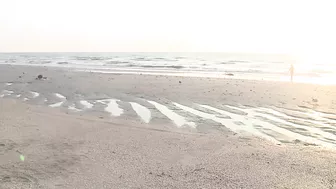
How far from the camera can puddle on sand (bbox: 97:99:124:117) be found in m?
10.1

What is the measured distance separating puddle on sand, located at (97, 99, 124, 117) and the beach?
0.11 feet

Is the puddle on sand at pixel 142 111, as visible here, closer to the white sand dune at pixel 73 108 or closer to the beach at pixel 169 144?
the beach at pixel 169 144

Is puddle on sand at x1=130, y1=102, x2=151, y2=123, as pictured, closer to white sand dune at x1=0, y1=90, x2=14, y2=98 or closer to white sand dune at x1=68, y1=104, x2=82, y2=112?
white sand dune at x1=68, y1=104, x2=82, y2=112

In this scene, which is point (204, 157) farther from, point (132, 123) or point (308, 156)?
point (132, 123)

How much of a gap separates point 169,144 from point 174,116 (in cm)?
304

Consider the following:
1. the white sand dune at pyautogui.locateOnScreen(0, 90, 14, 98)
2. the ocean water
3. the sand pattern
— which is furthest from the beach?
the ocean water

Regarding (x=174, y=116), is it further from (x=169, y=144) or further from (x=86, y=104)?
(x=86, y=104)

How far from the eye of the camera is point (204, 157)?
226 inches

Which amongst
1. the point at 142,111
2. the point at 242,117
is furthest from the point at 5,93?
the point at 242,117

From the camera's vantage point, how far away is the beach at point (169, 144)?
15.7 feet

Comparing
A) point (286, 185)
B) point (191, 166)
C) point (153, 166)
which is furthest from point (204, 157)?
point (286, 185)

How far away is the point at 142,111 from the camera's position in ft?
34.0

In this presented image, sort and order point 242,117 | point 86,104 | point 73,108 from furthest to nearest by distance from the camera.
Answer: point 86,104 < point 73,108 < point 242,117

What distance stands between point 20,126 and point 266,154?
570 cm
